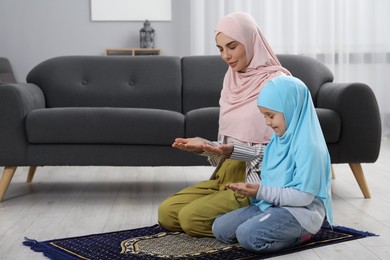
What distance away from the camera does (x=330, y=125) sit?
3.10 meters

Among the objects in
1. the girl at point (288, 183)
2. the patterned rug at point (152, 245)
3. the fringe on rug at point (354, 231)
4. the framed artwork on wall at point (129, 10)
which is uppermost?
the framed artwork on wall at point (129, 10)

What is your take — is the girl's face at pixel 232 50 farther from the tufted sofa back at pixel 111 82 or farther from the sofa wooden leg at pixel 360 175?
the tufted sofa back at pixel 111 82

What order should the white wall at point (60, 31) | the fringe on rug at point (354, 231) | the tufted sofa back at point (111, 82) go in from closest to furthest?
the fringe on rug at point (354, 231), the tufted sofa back at point (111, 82), the white wall at point (60, 31)

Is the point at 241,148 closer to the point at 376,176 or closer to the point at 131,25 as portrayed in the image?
the point at 376,176

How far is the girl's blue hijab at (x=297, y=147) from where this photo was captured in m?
2.10

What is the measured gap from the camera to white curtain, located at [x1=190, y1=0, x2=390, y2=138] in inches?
248

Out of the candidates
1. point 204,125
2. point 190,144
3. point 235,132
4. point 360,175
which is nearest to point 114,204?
point 204,125

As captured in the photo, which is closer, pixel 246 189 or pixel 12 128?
pixel 246 189

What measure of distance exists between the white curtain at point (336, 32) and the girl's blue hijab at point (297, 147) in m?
4.24

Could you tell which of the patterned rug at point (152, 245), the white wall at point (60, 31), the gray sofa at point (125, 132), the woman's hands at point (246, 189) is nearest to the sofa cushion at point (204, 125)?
the gray sofa at point (125, 132)

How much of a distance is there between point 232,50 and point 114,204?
105cm

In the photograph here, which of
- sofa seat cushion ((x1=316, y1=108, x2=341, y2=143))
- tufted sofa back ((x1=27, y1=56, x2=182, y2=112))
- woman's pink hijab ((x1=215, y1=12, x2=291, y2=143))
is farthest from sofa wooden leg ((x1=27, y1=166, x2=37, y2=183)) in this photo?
sofa seat cushion ((x1=316, y1=108, x2=341, y2=143))

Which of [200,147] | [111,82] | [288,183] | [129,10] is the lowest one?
[288,183]

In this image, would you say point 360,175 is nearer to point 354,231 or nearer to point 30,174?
point 354,231
